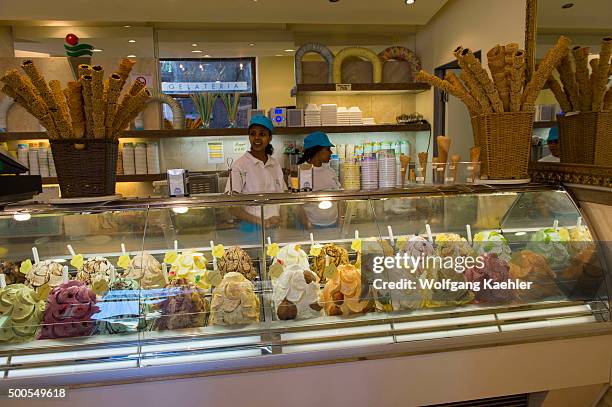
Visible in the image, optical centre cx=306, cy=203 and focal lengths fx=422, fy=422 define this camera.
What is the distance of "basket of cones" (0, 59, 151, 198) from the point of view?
6.07 ft

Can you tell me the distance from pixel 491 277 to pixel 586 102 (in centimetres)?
119

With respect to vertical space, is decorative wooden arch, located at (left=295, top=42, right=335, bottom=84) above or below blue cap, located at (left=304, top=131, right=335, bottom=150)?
above

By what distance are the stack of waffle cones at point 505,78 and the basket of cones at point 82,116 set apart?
153 cm

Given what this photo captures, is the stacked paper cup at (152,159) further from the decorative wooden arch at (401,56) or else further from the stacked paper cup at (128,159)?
the decorative wooden arch at (401,56)

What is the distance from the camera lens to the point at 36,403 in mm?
1532

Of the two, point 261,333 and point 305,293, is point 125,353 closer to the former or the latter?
point 261,333

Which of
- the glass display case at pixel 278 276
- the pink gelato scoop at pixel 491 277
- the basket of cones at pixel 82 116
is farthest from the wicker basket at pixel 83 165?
the pink gelato scoop at pixel 491 277

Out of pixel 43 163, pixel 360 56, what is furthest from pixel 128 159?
pixel 360 56

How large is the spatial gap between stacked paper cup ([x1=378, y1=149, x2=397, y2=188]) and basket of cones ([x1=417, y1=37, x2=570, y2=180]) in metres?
0.47

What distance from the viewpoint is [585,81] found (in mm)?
2305

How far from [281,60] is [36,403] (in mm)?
5098

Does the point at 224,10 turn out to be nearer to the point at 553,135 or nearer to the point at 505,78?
the point at 505,78

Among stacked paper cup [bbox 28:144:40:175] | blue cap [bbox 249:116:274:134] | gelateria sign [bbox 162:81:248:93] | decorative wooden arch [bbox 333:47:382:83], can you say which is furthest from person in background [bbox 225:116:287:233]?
stacked paper cup [bbox 28:144:40:175]

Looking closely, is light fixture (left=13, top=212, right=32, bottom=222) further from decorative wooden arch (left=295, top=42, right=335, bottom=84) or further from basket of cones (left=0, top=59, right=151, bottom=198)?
decorative wooden arch (left=295, top=42, right=335, bottom=84)
